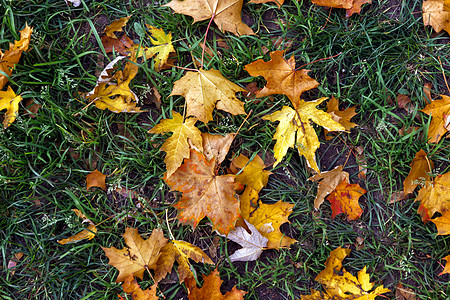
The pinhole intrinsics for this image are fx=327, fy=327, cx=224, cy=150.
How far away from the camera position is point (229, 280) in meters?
2.29

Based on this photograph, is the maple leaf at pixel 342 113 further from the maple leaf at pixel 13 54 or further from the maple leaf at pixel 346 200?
the maple leaf at pixel 13 54

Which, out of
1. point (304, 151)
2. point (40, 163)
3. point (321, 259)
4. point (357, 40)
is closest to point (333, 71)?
point (357, 40)

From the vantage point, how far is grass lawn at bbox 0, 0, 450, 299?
2.30 metres

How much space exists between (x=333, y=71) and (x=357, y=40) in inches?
11.1

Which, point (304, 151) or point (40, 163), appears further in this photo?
point (40, 163)

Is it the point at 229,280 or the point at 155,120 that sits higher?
the point at 155,120

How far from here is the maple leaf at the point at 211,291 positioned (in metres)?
2.18

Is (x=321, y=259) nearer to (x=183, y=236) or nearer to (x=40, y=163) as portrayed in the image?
(x=183, y=236)

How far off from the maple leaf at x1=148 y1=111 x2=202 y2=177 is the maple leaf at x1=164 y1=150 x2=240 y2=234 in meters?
0.06

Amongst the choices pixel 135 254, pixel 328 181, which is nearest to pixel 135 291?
pixel 135 254

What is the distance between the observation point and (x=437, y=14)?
2.34 metres

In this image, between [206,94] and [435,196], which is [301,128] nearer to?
[206,94]

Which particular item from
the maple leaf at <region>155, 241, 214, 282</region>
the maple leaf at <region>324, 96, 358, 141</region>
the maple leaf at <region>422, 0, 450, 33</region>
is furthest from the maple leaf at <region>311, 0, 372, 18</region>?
the maple leaf at <region>155, 241, 214, 282</region>

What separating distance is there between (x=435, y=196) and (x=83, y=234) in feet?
8.03
